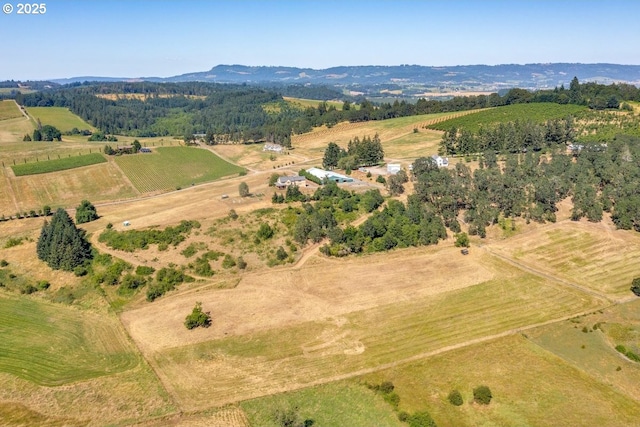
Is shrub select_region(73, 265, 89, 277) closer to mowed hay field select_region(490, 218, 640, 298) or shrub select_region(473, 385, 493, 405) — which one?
shrub select_region(473, 385, 493, 405)

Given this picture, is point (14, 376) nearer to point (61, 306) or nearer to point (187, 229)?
point (61, 306)

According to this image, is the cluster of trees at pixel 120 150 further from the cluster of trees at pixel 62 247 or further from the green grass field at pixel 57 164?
the cluster of trees at pixel 62 247

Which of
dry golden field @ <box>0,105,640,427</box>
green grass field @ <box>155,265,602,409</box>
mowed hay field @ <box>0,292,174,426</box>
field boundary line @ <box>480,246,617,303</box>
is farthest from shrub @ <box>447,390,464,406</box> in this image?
field boundary line @ <box>480,246,617,303</box>

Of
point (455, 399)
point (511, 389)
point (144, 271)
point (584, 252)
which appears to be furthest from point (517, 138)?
point (144, 271)

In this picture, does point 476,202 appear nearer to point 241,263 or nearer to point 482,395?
point 241,263

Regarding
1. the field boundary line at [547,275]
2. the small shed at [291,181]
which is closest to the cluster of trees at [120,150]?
the small shed at [291,181]

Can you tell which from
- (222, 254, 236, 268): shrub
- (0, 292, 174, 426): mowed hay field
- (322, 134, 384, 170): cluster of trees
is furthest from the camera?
(322, 134, 384, 170): cluster of trees

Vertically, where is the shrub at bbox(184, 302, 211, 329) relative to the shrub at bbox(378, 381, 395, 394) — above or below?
above

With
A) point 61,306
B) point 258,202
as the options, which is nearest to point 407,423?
point 61,306
